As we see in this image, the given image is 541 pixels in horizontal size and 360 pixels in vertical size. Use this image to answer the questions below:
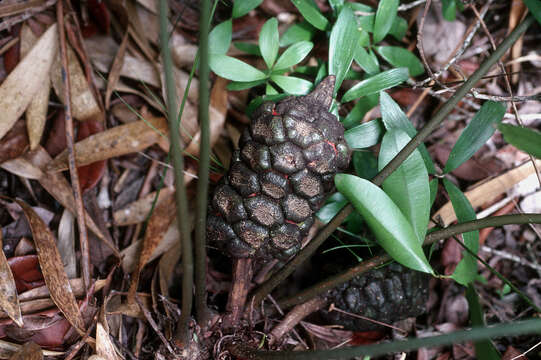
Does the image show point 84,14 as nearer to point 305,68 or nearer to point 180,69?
point 180,69

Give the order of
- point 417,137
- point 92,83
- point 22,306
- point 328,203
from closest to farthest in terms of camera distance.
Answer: point 417,137
point 22,306
point 328,203
point 92,83

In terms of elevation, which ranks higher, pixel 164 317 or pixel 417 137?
pixel 417 137

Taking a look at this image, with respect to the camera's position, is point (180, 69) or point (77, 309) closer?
point (77, 309)

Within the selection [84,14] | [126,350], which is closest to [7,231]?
[126,350]

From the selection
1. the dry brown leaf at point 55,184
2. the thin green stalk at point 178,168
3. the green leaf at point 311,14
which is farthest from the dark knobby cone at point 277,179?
the dry brown leaf at point 55,184

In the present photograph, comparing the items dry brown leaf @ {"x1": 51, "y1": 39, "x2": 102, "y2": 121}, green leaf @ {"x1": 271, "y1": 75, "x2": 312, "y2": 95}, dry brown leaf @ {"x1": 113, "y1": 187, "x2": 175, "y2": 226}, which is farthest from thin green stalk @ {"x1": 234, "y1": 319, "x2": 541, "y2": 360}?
dry brown leaf @ {"x1": 51, "y1": 39, "x2": 102, "y2": 121}

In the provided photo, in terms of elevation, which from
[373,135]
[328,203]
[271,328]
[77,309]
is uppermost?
[373,135]
